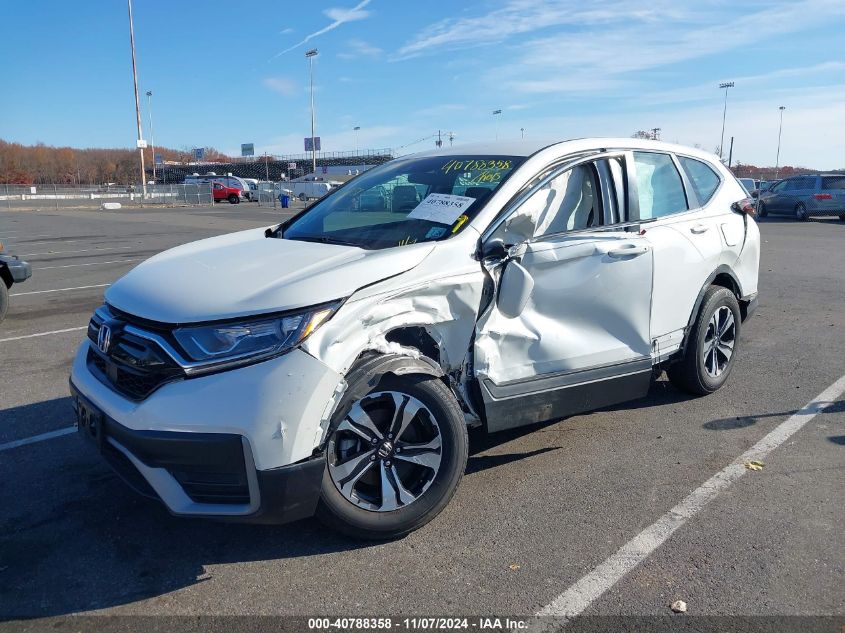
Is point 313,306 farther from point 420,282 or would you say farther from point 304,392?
point 420,282

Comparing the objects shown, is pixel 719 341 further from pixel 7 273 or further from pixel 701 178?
pixel 7 273

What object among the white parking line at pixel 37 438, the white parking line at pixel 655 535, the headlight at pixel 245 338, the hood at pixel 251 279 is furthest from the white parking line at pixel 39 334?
the white parking line at pixel 655 535

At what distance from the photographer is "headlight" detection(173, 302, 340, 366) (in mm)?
2822

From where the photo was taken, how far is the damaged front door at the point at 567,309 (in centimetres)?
358

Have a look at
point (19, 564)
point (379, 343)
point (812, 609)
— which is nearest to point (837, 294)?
point (812, 609)

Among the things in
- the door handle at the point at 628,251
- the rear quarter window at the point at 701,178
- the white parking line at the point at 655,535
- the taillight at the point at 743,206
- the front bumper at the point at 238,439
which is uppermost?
the rear quarter window at the point at 701,178

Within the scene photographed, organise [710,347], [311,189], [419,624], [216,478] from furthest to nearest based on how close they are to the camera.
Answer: [311,189] < [710,347] < [216,478] < [419,624]

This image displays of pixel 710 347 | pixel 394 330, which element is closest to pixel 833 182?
pixel 710 347

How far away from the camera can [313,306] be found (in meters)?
2.90

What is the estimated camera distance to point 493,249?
348 centimetres

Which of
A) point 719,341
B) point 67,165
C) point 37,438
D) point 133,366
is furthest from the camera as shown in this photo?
point 67,165

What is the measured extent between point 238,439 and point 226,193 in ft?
172

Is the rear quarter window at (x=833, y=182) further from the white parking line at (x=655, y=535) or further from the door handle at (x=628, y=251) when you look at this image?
the door handle at (x=628, y=251)

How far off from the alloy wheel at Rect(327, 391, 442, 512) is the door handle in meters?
1.60
